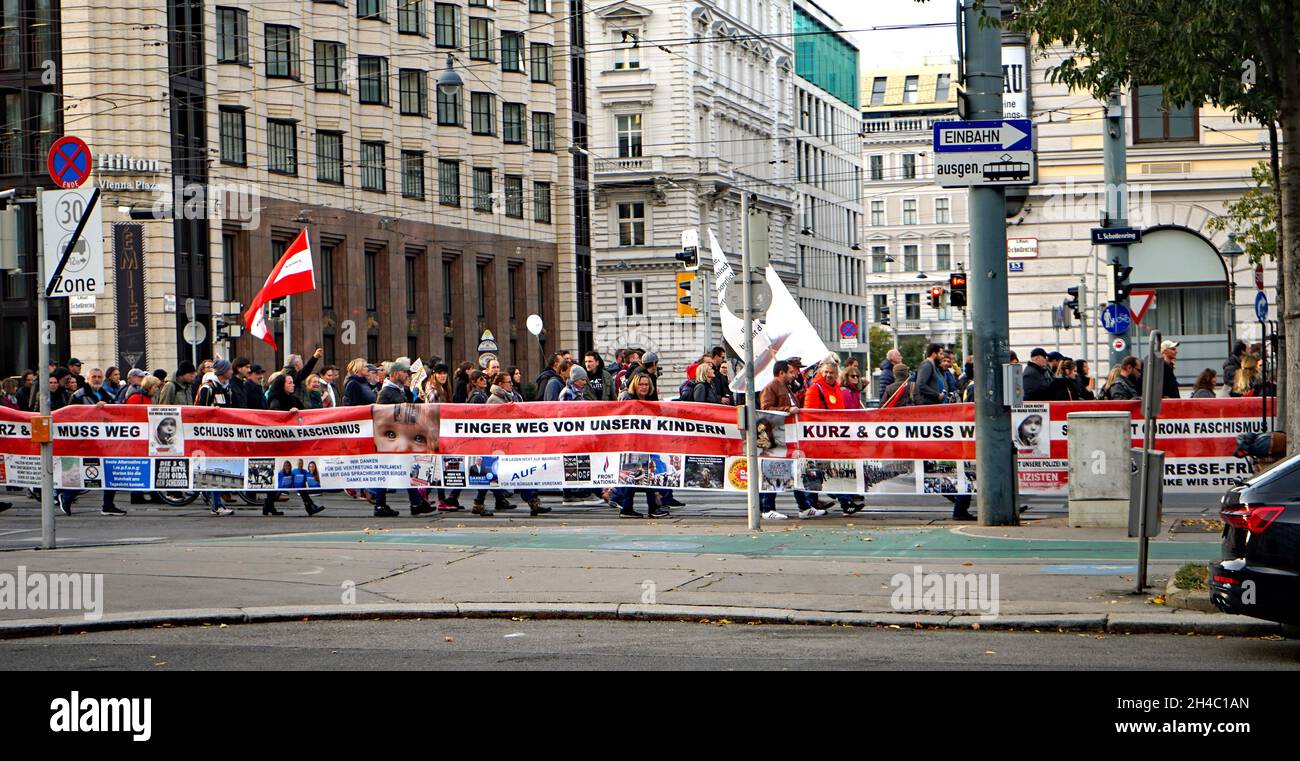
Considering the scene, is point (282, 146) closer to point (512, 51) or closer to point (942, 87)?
point (512, 51)

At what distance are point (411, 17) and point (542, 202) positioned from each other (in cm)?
1233

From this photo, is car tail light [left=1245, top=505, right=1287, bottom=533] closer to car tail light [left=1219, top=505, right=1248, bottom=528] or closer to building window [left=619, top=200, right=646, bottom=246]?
car tail light [left=1219, top=505, right=1248, bottom=528]

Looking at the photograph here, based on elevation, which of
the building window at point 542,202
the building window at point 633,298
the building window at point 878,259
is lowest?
the building window at point 633,298

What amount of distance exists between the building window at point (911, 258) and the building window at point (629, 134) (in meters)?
44.2

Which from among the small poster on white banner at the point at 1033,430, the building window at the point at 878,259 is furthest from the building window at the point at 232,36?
the building window at the point at 878,259

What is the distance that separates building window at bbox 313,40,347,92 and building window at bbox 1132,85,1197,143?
26.4 meters

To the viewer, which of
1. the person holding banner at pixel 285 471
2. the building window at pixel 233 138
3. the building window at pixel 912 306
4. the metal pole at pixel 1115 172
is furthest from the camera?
the building window at pixel 912 306

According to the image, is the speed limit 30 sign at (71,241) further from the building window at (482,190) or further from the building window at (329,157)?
the building window at (482,190)

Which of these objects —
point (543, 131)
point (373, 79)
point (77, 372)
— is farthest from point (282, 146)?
point (77, 372)

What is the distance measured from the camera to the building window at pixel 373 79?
58125mm
